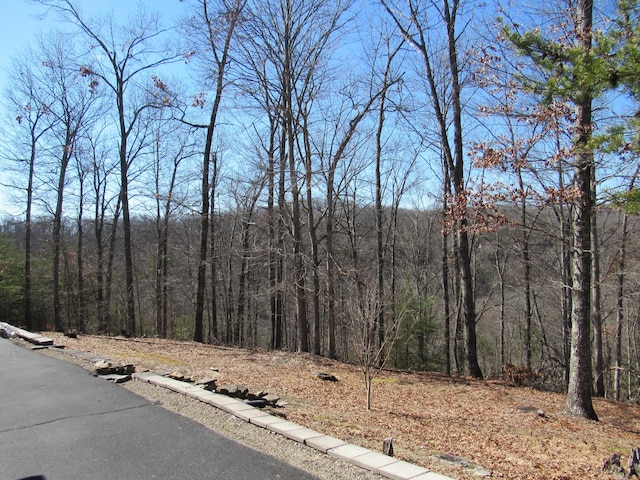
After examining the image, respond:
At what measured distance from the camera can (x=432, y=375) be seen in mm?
12664

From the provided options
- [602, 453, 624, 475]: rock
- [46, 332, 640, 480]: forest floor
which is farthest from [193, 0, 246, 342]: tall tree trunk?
[602, 453, 624, 475]: rock

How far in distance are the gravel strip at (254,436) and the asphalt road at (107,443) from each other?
117 millimetres

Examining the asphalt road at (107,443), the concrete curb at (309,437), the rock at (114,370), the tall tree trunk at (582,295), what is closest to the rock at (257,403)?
the concrete curb at (309,437)

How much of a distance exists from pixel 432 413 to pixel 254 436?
4527mm

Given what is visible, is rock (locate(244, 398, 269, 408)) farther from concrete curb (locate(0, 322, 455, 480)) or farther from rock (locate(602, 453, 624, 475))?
rock (locate(602, 453, 624, 475))

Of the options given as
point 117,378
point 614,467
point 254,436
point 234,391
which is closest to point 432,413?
point 614,467

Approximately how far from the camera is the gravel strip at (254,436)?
3.57m

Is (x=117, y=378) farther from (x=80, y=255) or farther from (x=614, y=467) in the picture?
(x=80, y=255)

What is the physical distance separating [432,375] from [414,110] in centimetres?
Result: 876

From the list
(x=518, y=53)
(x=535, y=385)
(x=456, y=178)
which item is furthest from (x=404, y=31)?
(x=535, y=385)

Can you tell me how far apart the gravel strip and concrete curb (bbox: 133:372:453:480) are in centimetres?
5

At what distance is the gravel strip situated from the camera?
357 cm

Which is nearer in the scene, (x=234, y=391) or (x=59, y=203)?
(x=234, y=391)

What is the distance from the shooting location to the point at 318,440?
4145 mm
